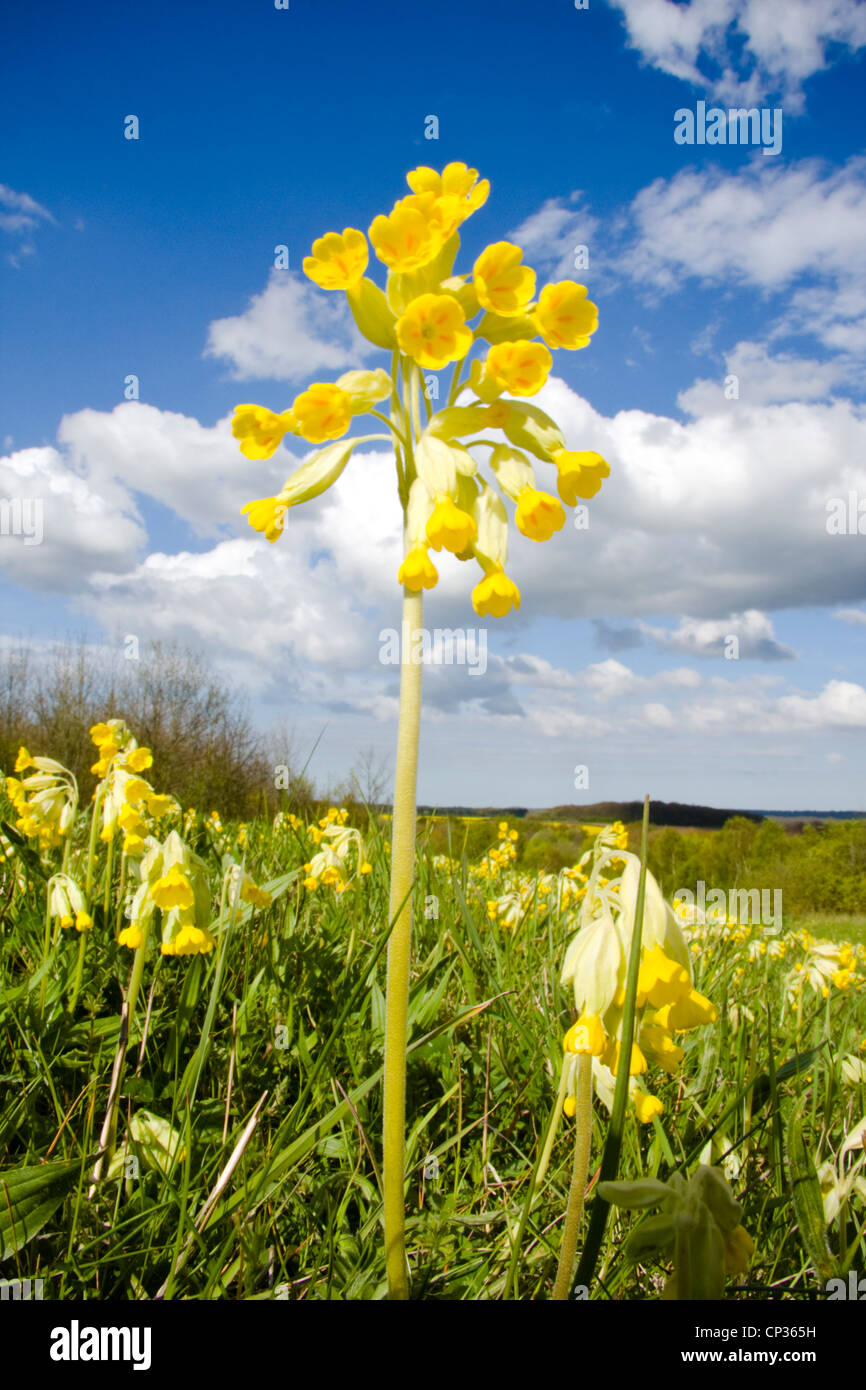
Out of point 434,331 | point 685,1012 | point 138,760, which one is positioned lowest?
point 685,1012

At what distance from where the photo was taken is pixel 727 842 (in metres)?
41.4

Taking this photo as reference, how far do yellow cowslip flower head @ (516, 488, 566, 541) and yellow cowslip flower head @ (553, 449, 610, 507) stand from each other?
0.04m

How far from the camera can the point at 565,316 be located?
5.00ft

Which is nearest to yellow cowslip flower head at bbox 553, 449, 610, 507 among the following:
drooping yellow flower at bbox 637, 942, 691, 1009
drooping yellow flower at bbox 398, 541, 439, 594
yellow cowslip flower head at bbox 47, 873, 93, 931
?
drooping yellow flower at bbox 398, 541, 439, 594

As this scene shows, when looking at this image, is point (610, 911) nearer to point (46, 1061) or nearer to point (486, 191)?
point (486, 191)

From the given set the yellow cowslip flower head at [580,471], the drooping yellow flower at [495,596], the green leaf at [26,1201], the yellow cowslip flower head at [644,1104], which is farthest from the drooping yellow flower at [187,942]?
the yellow cowslip flower head at [580,471]

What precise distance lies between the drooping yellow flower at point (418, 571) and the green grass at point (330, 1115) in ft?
3.06

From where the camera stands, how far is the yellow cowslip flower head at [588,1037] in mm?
1272

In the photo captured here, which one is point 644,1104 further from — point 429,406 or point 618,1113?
point 429,406

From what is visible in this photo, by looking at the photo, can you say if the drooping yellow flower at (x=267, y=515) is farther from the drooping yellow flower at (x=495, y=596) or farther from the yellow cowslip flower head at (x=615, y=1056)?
the yellow cowslip flower head at (x=615, y=1056)

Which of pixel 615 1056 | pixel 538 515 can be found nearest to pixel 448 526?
pixel 538 515

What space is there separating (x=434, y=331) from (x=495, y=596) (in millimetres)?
482

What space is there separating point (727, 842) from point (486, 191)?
43414mm

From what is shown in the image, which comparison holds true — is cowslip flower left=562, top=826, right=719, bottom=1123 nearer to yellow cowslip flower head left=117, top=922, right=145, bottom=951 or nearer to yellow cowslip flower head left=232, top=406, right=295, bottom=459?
yellow cowslip flower head left=232, top=406, right=295, bottom=459
